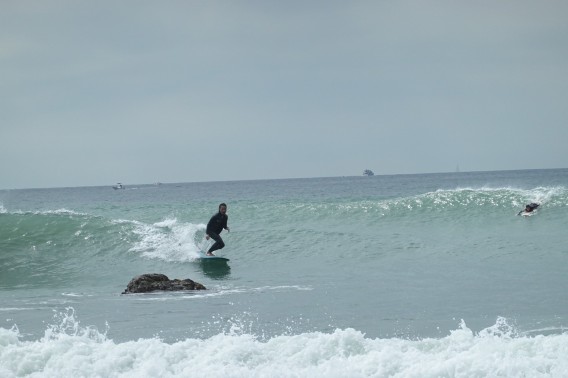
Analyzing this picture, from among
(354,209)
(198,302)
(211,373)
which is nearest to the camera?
(211,373)

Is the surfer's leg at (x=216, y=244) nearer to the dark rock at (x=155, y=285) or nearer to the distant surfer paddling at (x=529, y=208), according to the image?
the dark rock at (x=155, y=285)

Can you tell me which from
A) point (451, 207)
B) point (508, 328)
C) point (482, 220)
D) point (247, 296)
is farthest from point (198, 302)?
point (451, 207)

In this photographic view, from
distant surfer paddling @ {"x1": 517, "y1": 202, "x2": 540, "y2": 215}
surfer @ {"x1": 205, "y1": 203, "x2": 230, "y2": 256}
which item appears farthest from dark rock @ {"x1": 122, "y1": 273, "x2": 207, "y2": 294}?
distant surfer paddling @ {"x1": 517, "y1": 202, "x2": 540, "y2": 215}

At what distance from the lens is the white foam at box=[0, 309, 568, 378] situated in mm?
8125

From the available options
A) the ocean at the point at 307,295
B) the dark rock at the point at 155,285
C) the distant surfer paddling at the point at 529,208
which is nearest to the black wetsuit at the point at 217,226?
the ocean at the point at 307,295

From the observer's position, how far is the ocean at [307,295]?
856 cm

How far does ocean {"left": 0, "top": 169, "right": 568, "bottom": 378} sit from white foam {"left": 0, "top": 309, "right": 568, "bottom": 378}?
1.0 inches

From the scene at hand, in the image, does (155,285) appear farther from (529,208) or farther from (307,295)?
(529,208)

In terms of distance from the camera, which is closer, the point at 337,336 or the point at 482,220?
the point at 337,336

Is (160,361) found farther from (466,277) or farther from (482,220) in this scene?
(482,220)

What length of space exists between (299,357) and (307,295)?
491 centimetres

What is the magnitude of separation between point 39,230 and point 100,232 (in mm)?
2571

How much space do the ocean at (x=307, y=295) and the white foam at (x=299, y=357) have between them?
2cm

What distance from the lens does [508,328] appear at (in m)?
10.1
